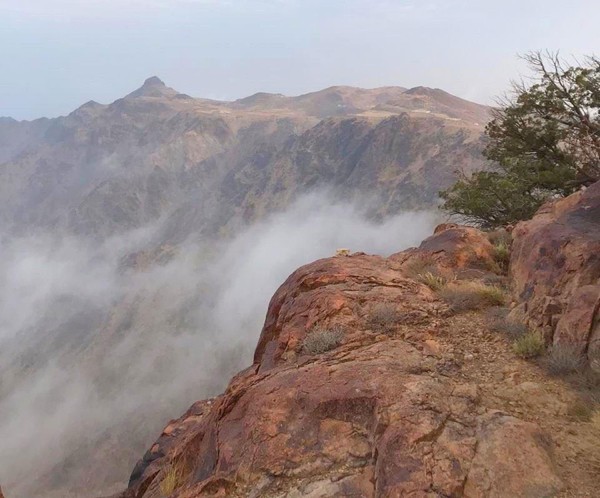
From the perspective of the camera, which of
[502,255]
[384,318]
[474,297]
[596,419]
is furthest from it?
[502,255]

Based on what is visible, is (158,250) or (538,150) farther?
(158,250)

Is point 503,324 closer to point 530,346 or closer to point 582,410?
point 530,346

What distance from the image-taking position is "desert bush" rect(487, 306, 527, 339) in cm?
707

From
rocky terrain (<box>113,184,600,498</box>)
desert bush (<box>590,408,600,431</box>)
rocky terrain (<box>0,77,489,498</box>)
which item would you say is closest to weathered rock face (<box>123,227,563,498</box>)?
rocky terrain (<box>113,184,600,498</box>)

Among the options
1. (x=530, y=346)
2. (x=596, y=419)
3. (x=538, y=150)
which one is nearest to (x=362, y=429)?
(x=596, y=419)

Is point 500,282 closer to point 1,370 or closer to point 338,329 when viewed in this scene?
point 338,329

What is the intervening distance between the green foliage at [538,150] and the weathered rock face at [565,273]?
7897 millimetres

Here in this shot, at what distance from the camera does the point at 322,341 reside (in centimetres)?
757

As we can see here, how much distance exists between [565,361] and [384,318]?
2.89 m

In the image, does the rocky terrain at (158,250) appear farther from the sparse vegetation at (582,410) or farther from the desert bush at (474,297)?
the sparse vegetation at (582,410)

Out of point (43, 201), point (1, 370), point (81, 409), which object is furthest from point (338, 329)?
point (43, 201)

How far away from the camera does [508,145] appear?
734 inches

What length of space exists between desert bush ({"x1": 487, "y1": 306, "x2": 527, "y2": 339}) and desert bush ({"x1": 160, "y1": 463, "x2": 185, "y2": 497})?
18.6ft

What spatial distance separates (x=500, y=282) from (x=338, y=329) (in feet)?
13.0
